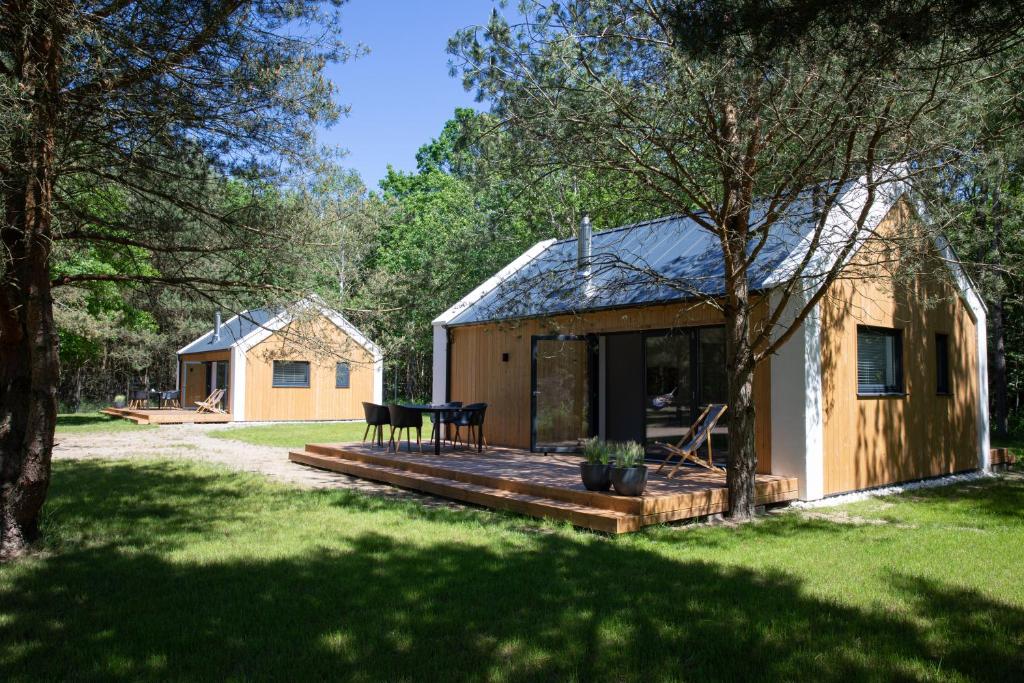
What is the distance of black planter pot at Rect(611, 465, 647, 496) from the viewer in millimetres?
6594

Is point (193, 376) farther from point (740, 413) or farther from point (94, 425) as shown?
point (740, 413)

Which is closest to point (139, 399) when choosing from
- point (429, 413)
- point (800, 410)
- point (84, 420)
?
point (84, 420)

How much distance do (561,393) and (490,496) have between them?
3623mm

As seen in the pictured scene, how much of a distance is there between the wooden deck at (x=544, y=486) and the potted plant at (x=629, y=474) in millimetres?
85

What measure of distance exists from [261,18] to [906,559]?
263 inches

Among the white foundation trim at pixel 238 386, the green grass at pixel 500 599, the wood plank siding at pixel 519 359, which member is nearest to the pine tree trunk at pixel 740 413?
the green grass at pixel 500 599

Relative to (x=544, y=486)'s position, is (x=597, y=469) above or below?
above

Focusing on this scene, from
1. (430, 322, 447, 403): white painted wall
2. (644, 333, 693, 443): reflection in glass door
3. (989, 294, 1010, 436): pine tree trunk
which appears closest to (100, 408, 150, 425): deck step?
(430, 322, 447, 403): white painted wall

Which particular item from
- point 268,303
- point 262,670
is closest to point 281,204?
point 268,303

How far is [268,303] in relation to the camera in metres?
7.20

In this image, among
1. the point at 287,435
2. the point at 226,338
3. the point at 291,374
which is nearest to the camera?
the point at 287,435

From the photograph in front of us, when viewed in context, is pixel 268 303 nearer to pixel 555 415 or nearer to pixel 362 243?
pixel 362 243

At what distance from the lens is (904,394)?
9.31 metres

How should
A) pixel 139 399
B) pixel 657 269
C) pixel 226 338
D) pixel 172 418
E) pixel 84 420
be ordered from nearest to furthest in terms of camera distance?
pixel 657 269 < pixel 172 418 < pixel 84 420 < pixel 226 338 < pixel 139 399
